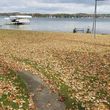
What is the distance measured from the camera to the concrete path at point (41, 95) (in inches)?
590

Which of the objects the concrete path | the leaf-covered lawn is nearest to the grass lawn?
the concrete path

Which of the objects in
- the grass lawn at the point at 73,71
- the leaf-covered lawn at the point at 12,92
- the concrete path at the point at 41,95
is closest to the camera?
the leaf-covered lawn at the point at 12,92

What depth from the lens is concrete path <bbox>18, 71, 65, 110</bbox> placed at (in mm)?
14979

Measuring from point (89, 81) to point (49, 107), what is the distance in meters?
5.99

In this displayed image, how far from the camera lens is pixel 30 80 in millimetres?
19281

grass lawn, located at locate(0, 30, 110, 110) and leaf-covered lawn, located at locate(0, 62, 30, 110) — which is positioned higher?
leaf-covered lawn, located at locate(0, 62, 30, 110)

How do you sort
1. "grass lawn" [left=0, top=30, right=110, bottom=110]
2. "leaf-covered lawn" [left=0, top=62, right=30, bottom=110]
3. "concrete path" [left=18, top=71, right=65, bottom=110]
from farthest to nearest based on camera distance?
"grass lawn" [left=0, top=30, right=110, bottom=110], "concrete path" [left=18, top=71, right=65, bottom=110], "leaf-covered lawn" [left=0, top=62, right=30, bottom=110]

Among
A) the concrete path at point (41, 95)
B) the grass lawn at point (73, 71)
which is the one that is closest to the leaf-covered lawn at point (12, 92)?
the concrete path at point (41, 95)

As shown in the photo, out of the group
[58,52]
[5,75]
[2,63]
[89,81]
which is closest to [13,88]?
[5,75]

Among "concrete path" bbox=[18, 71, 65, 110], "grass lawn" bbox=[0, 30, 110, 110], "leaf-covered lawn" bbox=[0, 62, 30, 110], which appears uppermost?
"leaf-covered lawn" bbox=[0, 62, 30, 110]

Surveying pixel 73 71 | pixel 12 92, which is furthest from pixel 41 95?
pixel 73 71

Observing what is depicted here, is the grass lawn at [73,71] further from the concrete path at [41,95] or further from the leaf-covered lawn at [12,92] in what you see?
the leaf-covered lawn at [12,92]

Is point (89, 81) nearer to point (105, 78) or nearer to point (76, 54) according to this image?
point (105, 78)

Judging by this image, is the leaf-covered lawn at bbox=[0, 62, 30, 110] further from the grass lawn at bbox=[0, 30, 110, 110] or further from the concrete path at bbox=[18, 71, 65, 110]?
the grass lawn at bbox=[0, 30, 110, 110]
